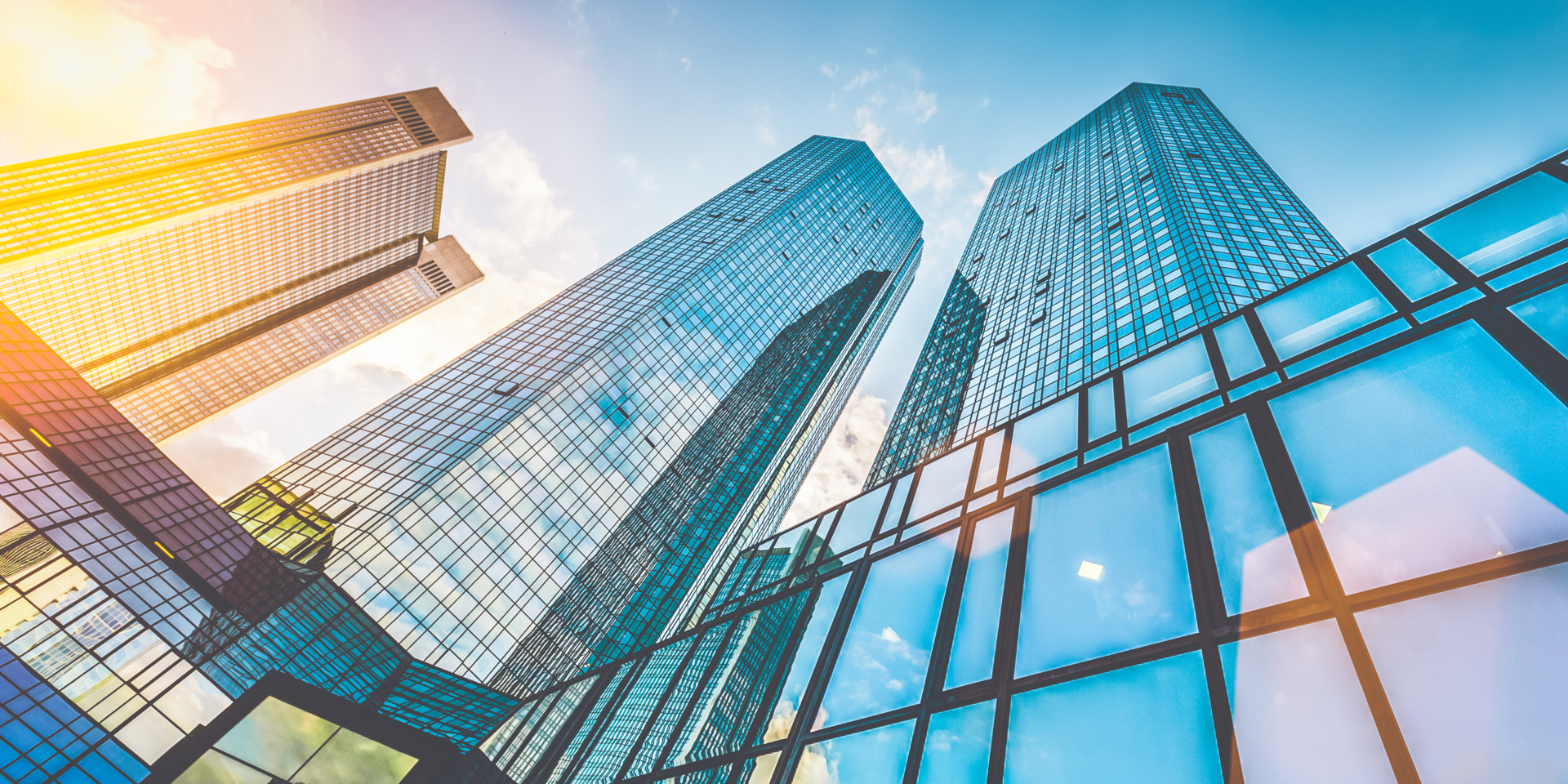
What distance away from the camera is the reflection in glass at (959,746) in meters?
7.24

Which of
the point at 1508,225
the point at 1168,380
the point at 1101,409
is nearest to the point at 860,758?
the point at 1101,409

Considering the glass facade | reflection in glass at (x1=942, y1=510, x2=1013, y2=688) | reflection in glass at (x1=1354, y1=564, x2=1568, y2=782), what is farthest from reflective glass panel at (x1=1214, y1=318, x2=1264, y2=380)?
reflection in glass at (x1=1354, y1=564, x2=1568, y2=782)

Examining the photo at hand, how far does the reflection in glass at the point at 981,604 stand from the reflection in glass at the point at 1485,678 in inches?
164

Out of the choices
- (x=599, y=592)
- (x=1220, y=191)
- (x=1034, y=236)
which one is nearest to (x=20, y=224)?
(x=599, y=592)

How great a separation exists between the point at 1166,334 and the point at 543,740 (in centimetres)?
7167

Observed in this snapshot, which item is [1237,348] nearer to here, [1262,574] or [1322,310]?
[1322,310]

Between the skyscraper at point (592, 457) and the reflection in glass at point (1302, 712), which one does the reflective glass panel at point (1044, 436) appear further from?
the skyscraper at point (592, 457)

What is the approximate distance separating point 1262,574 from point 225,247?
15310 cm

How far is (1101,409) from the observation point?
38.3ft

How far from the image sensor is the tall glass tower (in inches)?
2109

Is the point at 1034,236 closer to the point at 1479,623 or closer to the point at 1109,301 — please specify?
the point at 1109,301

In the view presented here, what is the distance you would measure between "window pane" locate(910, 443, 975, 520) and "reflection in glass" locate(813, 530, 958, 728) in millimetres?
1583

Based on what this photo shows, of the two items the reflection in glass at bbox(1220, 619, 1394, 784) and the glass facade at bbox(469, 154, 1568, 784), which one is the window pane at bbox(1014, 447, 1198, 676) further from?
the reflection in glass at bbox(1220, 619, 1394, 784)

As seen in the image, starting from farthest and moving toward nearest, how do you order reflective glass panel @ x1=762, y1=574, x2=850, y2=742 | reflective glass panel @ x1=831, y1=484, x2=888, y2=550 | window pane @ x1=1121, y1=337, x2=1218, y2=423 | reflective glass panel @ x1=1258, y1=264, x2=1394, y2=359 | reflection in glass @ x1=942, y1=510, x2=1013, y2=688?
reflective glass panel @ x1=831, y1=484, x2=888, y2=550
reflective glass panel @ x1=762, y1=574, x2=850, y2=742
window pane @ x1=1121, y1=337, x2=1218, y2=423
reflective glass panel @ x1=1258, y1=264, x2=1394, y2=359
reflection in glass @ x1=942, y1=510, x2=1013, y2=688
